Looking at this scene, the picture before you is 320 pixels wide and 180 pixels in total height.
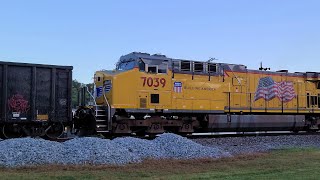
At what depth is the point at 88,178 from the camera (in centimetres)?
861

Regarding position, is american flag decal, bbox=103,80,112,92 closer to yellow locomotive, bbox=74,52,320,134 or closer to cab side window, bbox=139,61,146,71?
yellow locomotive, bbox=74,52,320,134

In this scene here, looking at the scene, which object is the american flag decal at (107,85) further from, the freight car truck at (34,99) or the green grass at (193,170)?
the green grass at (193,170)

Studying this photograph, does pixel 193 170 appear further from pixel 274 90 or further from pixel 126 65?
pixel 274 90

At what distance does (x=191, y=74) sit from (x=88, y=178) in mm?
13206

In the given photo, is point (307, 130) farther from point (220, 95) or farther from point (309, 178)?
point (309, 178)

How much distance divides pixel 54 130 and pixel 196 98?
7.68 metres

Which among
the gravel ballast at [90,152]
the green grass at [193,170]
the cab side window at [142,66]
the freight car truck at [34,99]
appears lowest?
the green grass at [193,170]

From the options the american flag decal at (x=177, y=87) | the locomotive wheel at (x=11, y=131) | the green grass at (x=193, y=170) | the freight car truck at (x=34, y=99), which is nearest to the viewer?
the green grass at (x=193, y=170)

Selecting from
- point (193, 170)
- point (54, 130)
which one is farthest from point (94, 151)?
point (54, 130)

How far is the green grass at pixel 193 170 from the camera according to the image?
895 cm

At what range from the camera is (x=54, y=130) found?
17.2 m

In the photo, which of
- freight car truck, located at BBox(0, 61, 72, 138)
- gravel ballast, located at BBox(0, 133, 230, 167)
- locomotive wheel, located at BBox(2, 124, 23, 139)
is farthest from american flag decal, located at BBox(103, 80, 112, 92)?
gravel ballast, located at BBox(0, 133, 230, 167)

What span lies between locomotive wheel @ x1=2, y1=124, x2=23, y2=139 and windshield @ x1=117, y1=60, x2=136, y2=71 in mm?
5949

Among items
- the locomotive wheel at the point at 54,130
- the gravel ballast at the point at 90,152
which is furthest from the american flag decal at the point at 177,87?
the gravel ballast at the point at 90,152
